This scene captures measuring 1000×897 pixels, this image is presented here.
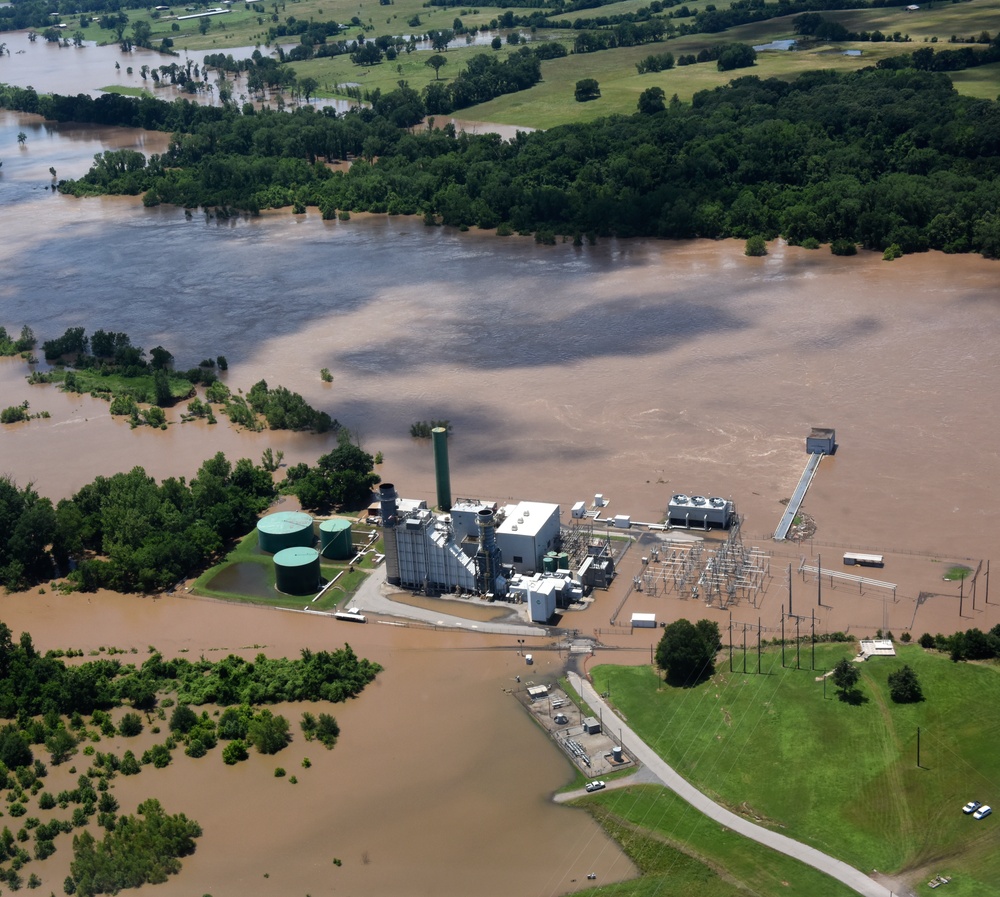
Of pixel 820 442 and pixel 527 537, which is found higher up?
pixel 527 537

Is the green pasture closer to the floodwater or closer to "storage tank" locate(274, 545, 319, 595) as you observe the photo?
"storage tank" locate(274, 545, 319, 595)

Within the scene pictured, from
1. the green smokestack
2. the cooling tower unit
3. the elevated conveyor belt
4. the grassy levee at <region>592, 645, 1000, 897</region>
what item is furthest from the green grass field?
the grassy levee at <region>592, 645, 1000, 897</region>

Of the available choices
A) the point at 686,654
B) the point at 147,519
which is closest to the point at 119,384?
the point at 147,519

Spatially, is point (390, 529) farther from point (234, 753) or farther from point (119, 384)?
point (119, 384)

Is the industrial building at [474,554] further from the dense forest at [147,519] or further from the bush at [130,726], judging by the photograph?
the bush at [130,726]

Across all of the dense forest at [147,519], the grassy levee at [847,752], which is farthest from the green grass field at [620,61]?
the grassy levee at [847,752]

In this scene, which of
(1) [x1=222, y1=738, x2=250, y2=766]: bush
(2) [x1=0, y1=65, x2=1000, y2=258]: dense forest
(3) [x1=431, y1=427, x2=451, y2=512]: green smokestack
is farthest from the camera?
(2) [x1=0, y1=65, x2=1000, y2=258]: dense forest
